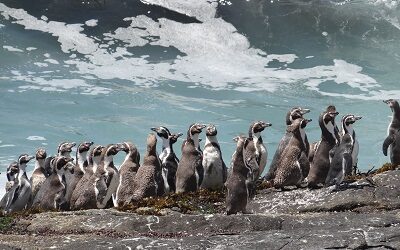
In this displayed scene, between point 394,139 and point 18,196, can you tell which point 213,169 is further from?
point 18,196

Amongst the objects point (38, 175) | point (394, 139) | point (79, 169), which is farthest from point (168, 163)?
point (394, 139)

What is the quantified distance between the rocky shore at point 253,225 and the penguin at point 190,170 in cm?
104

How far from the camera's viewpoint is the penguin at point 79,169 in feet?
45.5

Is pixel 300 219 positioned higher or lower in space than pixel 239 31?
lower

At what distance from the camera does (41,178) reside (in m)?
15.8

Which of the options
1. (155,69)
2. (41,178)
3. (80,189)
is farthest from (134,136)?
(80,189)

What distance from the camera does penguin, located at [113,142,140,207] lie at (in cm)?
1312

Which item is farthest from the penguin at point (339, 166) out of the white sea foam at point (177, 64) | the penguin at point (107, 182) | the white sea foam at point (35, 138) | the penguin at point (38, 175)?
the white sea foam at point (35, 138)

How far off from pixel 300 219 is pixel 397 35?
936 inches

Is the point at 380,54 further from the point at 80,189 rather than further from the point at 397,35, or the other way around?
the point at 80,189

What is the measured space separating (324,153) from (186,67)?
1966 cm

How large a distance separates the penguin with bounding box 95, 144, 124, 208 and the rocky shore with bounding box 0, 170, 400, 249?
137 cm

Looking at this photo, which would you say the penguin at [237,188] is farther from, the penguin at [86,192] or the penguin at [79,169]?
the penguin at [79,169]

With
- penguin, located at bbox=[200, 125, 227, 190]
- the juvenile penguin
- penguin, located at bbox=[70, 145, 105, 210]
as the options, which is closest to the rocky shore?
penguin, located at bbox=[200, 125, 227, 190]
